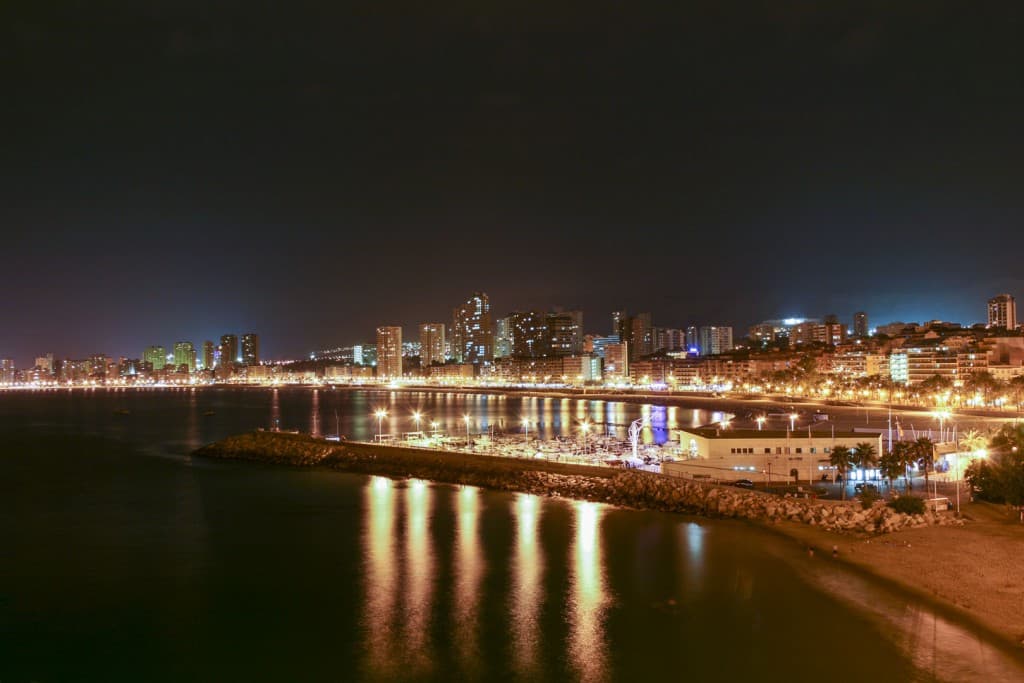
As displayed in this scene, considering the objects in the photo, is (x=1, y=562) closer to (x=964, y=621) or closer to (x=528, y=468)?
(x=528, y=468)

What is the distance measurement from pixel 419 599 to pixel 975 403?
53.7 m

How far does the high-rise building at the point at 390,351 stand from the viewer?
7677 inches

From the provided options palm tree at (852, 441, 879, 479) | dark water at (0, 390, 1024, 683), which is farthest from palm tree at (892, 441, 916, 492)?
dark water at (0, 390, 1024, 683)

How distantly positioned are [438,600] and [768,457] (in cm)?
1387

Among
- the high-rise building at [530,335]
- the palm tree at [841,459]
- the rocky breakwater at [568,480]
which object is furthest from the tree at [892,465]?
the high-rise building at [530,335]

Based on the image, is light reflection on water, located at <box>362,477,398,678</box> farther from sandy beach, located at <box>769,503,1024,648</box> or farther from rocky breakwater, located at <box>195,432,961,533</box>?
sandy beach, located at <box>769,503,1024,648</box>

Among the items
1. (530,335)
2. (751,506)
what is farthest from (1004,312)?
(751,506)

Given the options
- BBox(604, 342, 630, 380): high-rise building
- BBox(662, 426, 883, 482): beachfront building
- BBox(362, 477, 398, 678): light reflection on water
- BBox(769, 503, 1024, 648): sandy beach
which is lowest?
BBox(362, 477, 398, 678): light reflection on water

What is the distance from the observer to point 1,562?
60.5 ft

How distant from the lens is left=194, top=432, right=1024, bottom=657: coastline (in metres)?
13.3

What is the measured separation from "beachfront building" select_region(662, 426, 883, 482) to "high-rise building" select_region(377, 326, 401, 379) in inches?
6792

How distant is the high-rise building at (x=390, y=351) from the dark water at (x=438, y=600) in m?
170

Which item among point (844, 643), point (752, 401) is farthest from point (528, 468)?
point (752, 401)

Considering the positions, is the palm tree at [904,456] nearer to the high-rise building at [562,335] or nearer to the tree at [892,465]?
the tree at [892,465]
